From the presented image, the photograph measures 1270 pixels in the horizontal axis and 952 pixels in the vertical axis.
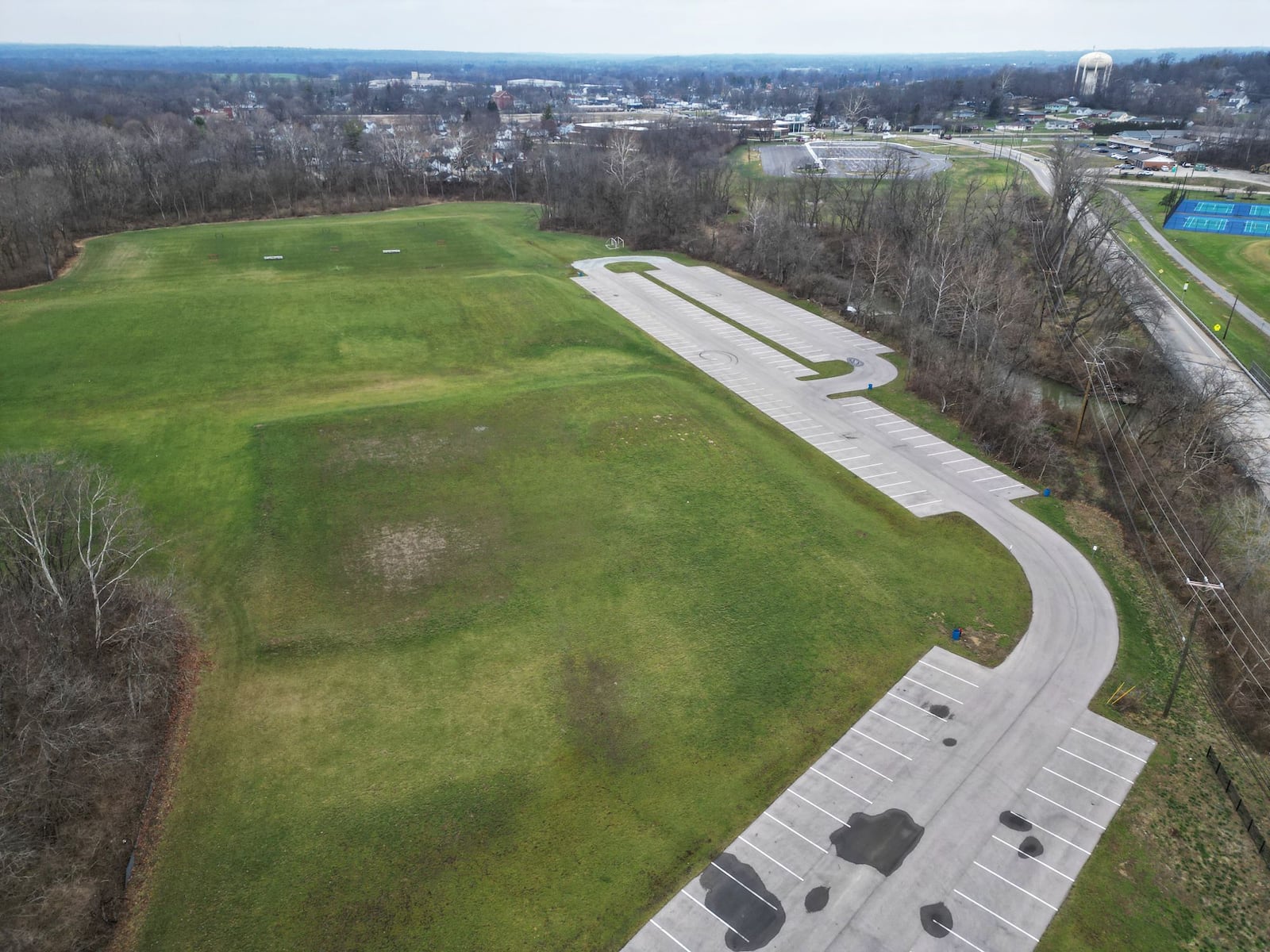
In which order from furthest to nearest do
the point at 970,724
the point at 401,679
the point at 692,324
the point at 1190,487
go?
the point at 692,324, the point at 1190,487, the point at 401,679, the point at 970,724

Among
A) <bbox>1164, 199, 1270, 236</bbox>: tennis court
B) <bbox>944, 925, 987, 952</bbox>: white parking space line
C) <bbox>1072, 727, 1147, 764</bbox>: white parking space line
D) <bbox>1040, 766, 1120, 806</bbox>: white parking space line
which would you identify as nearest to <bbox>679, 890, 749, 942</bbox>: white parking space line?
<bbox>944, 925, 987, 952</bbox>: white parking space line

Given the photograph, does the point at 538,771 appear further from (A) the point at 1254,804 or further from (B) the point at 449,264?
(B) the point at 449,264

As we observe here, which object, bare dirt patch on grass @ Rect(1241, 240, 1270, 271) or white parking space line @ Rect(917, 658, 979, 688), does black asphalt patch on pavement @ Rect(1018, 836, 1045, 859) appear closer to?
white parking space line @ Rect(917, 658, 979, 688)

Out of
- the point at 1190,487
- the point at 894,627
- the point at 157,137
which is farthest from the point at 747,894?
the point at 157,137

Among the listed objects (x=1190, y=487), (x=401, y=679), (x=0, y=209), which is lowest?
(x=401, y=679)

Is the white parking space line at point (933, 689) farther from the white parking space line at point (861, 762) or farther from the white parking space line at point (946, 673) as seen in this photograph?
the white parking space line at point (861, 762)

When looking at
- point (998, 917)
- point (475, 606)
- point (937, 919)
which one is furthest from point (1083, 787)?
point (475, 606)
